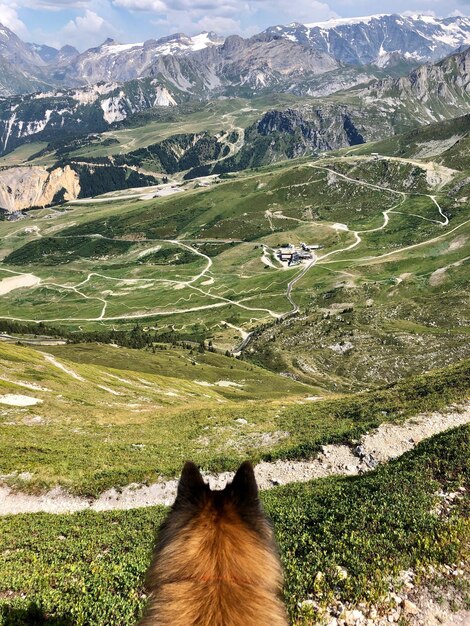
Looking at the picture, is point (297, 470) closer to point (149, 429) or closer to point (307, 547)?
point (307, 547)

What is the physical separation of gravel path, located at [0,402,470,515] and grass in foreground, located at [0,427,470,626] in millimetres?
6506

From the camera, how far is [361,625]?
1125cm

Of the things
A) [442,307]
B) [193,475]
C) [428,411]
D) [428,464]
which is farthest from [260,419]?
[442,307]

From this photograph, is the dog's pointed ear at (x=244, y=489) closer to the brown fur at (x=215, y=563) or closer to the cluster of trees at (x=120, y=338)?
the brown fur at (x=215, y=563)

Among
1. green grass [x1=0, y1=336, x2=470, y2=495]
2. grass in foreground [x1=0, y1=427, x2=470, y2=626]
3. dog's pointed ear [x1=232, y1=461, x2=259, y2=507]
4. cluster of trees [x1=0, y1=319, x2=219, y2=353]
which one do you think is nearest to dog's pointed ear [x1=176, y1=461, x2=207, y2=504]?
dog's pointed ear [x1=232, y1=461, x2=259, y2=507]

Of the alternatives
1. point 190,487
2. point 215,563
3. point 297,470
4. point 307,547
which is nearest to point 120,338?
point 297,470

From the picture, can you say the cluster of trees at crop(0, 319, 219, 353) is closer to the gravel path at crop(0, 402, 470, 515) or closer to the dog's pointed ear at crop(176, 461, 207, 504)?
the gravel path at crop(0, 402, 470, 515)

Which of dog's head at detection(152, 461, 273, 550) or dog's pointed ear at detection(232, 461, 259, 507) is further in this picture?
dog's pointed ear at detection(232, 461, 259, 507)

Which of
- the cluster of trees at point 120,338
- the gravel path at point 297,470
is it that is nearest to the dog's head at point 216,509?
the gravel path at point 297,470

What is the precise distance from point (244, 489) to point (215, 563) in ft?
3.26

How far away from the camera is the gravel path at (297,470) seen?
26.6 metres

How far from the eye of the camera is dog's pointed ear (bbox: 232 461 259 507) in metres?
5.80

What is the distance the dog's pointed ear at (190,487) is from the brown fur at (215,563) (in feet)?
0.04

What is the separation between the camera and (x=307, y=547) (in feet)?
45.8
